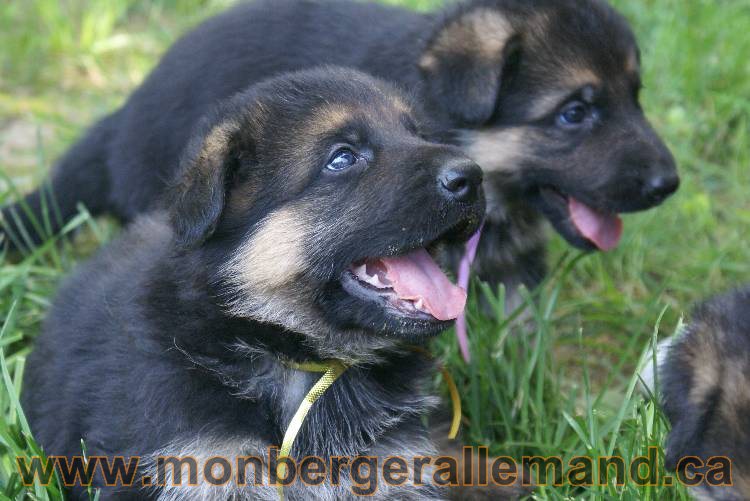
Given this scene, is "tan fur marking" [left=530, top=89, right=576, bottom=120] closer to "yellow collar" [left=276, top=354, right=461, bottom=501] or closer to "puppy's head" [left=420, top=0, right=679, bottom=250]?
"puppy's head" [left=420, top=0, right=679, bottom=250]

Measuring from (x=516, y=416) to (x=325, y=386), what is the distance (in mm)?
1150

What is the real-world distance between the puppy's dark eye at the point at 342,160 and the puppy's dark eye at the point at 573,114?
1.63 m

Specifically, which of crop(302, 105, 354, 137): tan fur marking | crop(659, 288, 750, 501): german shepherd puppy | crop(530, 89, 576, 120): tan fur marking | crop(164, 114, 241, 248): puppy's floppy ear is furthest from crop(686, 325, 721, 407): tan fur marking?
crop(530, 89, 576, 120): tan fur marking

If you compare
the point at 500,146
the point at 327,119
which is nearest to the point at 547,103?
the point at 500,146

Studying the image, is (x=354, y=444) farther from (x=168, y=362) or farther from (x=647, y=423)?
(x=647, y=423)

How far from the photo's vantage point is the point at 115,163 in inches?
204

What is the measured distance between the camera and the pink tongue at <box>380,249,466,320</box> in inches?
127

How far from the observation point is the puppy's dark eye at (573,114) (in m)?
4.60

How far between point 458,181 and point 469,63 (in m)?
1.52

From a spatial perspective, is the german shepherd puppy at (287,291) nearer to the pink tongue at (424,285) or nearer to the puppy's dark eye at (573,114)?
the pink tongue at (424,285)

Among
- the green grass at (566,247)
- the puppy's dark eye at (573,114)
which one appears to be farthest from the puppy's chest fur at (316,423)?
the puppy's dark eye at (573,114)

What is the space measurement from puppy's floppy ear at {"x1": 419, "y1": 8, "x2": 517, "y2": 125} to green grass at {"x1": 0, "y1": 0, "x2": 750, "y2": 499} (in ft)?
2.77

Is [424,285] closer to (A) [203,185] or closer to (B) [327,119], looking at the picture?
(B) [327,119]

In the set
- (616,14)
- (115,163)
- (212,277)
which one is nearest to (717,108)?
(616,14)
